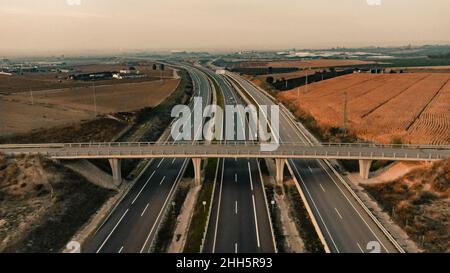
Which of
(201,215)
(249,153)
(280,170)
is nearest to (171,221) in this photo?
(201,215)

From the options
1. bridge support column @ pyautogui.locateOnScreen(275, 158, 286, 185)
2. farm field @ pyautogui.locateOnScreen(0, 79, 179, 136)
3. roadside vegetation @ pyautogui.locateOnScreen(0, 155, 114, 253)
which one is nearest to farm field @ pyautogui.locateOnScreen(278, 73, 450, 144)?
bridge support column @ pyautogui.locateOnScreen(275, 158, 286, 185)

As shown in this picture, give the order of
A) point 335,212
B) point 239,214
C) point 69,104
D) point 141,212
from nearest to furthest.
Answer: point 335,212 → point 239,214 → point 141,212 → point 69,104

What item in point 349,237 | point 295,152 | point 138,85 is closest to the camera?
point 349,237

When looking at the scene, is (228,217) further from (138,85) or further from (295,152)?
(138,85)

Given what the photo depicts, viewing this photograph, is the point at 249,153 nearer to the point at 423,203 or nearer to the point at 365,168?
the point at 365,168
